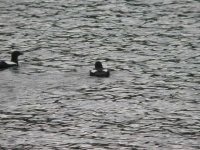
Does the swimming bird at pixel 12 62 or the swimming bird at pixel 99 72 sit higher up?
the swimming bird at pixel 12 62

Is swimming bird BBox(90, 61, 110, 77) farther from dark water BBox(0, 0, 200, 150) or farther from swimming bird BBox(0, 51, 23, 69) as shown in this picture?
swimming bird BBox(0, 51, 23, 69)

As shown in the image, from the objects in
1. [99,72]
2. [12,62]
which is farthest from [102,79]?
[12,62]

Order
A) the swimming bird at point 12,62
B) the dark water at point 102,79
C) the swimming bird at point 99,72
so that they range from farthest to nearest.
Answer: the swimming bird at point 12,62, the swimming bird at point 99,72, the dark water at point 102,79

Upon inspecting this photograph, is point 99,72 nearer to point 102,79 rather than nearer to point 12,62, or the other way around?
point 102,79

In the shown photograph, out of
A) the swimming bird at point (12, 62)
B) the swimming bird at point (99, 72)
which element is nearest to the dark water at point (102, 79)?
the swimming bird at point (99, 72)

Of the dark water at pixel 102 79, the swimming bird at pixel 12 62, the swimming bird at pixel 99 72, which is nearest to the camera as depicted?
the dark water at pixel 102 79

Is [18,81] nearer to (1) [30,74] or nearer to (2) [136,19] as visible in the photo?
(1) [30,74]

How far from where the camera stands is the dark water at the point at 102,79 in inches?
1471

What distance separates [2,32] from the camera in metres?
65.3

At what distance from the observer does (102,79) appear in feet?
160

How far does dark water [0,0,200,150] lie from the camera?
3738cm

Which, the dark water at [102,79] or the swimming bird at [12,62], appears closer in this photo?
the dark water at [102,79]

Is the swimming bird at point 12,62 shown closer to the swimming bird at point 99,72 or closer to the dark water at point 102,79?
the dark water at point 102,79

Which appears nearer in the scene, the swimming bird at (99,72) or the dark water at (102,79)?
the dark water at (102,79)
